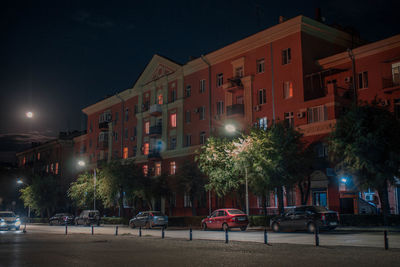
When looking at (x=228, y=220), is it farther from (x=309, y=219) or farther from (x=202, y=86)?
(x=202, y=86)

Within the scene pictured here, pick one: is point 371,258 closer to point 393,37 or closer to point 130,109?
point 393,37

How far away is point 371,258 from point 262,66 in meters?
31.0

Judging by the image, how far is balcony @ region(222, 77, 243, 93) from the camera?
43.3 meters

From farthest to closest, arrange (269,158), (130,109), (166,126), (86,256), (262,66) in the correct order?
(130,109)
(166,126)
(262,66)
(269,158)
(86,256)

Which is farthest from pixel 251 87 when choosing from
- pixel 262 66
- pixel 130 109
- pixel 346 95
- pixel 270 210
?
pixel 130 109

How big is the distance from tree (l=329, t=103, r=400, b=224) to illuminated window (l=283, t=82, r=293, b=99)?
1079cm

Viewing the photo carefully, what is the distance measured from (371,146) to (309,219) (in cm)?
679

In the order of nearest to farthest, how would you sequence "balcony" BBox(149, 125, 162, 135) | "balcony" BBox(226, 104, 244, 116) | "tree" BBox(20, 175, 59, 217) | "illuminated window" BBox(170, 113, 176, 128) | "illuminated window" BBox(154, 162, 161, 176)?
"balcony" BBox(226, 104, 244, 116) < "illuminated window" BBox(170, 113, 176, 128) < "illuminated window" BBox(154, 162, 161, 176) < "balcony" BBox(149, 125, 162, 135) < "tree" BBox(20, 175, 59, 217)

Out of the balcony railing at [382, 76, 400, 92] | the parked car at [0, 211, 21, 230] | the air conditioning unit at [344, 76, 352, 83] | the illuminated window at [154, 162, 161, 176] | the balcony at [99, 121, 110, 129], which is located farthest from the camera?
the balcony at [99, 121, 110, 129]

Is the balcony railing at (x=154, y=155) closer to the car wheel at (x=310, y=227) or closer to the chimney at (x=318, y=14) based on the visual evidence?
the chimney at (x=318, y=14)

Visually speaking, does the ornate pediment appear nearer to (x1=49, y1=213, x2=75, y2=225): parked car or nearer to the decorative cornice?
(x1=49, y1=213, x2=75, y2=225): parked car

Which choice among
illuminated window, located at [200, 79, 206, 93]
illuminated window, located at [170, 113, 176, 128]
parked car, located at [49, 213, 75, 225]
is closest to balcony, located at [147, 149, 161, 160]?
illuminated window, located at [170, 113, 176, 128]

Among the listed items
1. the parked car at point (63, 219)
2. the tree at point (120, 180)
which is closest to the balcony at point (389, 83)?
the tree at point (120, 180)

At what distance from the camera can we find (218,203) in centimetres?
4541
